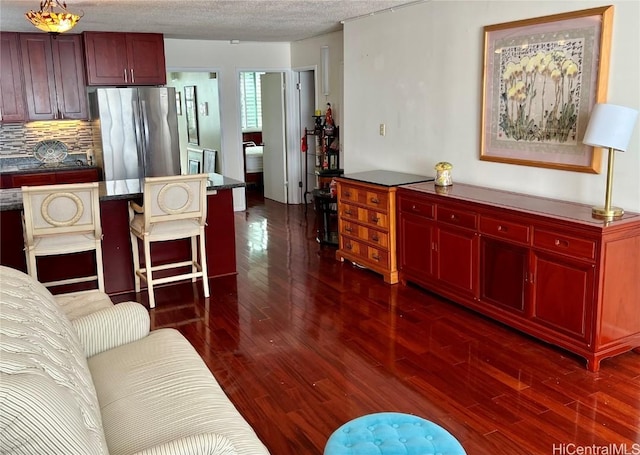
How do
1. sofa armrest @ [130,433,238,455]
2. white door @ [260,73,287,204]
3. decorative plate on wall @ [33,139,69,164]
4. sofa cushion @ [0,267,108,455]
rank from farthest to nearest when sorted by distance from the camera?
white door @ [260,73,287,204], decorative plate on wall @ [33,139,69,164], sofa armrest @ [130,433,238,455], sofa cushion @ [0,267,108,455]

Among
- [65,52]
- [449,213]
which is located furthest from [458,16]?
[65,52]

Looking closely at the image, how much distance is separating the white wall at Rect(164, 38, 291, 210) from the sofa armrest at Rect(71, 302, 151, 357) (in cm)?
545

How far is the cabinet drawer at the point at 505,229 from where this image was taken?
344 cm

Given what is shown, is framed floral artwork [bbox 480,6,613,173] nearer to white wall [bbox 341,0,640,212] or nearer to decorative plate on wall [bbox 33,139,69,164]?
white wall [bbox 341,0,640,212]

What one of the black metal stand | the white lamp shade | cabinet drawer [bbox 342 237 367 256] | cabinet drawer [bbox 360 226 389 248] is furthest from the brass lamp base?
the black metal stand

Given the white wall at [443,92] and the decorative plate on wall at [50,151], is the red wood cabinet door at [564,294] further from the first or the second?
the decorative plate on wall at [50,151]

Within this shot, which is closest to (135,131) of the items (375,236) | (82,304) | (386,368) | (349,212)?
(349,212)

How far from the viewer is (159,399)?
6.67 feet

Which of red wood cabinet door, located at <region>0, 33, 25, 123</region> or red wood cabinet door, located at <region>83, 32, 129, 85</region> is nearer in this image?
red wood cabinet door, located at <region>0, 33, 25, 123</region>

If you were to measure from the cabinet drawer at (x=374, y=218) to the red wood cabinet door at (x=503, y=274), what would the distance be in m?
1.05

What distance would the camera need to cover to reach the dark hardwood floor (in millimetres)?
2607

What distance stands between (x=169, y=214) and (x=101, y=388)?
219 centimetres

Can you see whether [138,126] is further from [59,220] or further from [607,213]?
[607,213]

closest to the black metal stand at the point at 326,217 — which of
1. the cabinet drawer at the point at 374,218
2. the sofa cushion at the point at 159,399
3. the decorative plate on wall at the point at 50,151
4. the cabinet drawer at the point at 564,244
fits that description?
the cabinet drawer at the point at 374,218
